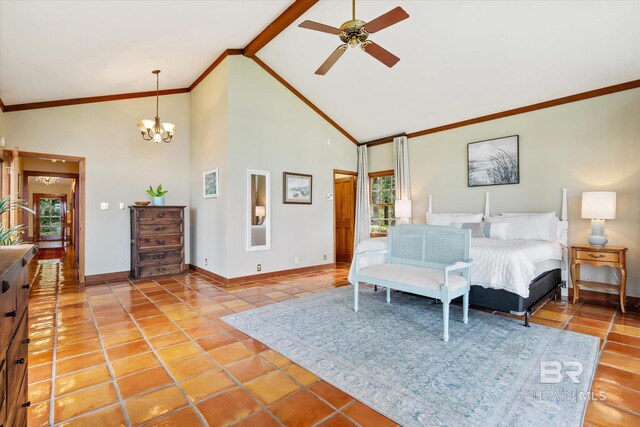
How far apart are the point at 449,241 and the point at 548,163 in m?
2.54

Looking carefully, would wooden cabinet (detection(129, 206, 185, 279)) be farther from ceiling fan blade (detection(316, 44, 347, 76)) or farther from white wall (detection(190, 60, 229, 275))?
ceiling fan blade (detection(316, 44, 347, 76))

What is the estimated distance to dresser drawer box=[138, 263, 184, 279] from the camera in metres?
5.27

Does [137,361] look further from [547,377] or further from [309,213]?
[309,213]

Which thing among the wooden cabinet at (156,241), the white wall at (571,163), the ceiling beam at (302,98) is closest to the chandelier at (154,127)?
the wooden cabinet at (156,241)

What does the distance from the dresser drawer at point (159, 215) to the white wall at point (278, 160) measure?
1398 millimetres

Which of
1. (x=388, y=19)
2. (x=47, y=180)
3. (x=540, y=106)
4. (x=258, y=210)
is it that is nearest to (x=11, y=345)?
(x=388, y=19)

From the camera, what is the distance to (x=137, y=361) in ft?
7.90

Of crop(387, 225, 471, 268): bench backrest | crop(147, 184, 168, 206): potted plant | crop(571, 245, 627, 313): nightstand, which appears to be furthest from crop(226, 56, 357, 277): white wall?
crop(571, 245, 627, 313): nightstand

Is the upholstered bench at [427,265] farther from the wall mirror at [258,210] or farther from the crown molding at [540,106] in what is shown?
the crown molding at [540,106]

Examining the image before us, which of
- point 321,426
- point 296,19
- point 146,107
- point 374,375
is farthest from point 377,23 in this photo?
point 146,107

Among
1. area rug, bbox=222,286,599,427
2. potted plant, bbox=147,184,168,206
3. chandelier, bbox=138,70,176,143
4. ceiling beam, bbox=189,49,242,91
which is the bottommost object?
area rug, bbox=222,286,599,427

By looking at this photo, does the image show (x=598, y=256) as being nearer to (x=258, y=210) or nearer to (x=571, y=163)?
(x=571, y=163)

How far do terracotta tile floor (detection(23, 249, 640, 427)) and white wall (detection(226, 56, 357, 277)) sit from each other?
1366mm

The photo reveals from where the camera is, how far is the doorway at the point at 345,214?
7.28 metres
